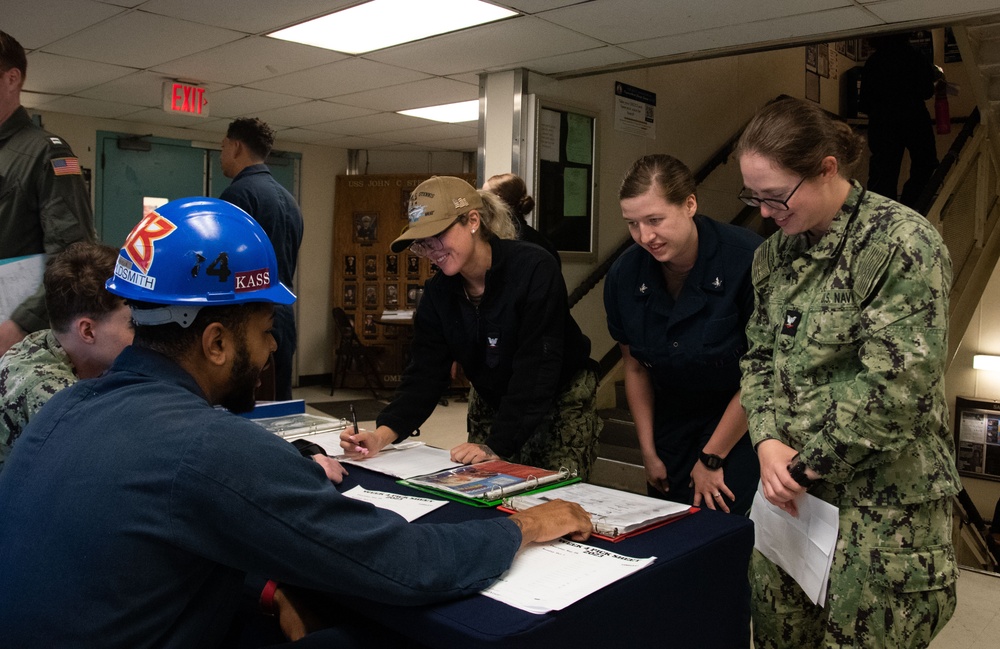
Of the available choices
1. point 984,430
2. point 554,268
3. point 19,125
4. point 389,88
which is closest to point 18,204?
point 19,125

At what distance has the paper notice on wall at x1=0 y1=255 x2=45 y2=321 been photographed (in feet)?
7.34

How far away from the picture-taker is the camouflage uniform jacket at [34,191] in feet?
7.52

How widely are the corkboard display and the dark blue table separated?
6664 millimetres

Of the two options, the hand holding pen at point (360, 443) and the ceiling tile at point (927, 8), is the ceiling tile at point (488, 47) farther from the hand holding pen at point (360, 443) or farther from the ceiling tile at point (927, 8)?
the hand holding pen at point (360, 443)

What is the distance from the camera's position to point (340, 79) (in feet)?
16.9

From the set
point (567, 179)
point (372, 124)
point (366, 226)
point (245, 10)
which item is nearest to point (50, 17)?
point (245, 10)

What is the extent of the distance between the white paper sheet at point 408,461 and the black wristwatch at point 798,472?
0.82 meters

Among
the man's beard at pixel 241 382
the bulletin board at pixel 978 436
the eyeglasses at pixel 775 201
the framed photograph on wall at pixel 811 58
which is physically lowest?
the bulletin board at pixel 978 436

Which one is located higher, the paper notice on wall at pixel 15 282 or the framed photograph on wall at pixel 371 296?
the paper notice on wall at pixel 15 282

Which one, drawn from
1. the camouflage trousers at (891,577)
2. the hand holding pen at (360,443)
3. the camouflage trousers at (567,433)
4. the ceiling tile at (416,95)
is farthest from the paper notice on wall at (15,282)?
the ceiling tile at (416,95)

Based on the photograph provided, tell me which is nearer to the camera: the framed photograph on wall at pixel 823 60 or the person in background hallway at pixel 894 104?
the person in background hallway at pixel 894 104

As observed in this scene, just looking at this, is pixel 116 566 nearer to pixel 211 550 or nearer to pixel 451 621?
pixel 211 550

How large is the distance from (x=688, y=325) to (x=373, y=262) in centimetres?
675

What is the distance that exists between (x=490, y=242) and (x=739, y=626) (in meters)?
1.19
